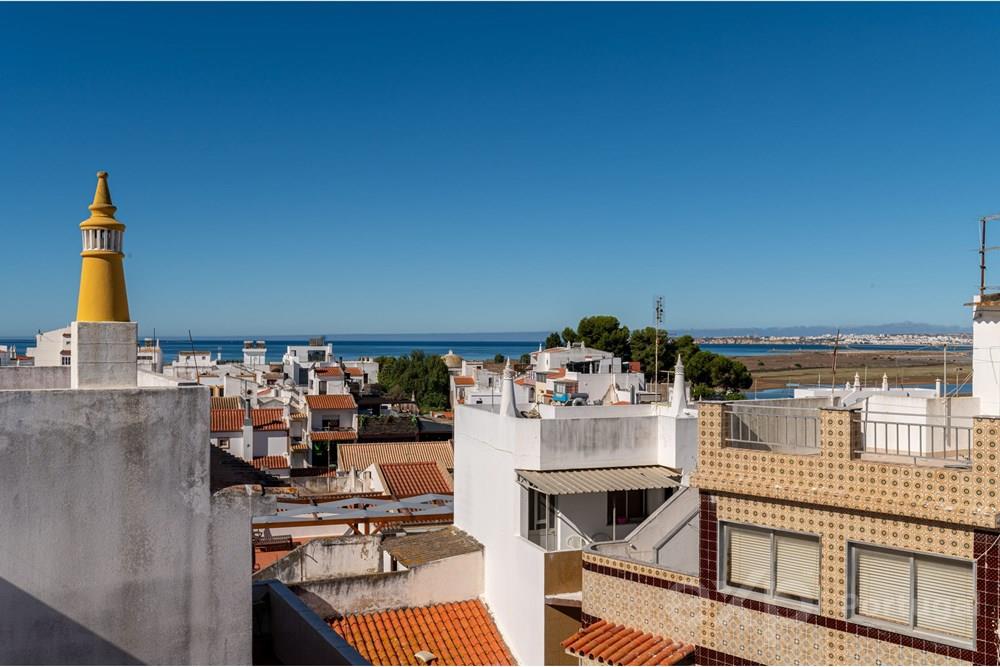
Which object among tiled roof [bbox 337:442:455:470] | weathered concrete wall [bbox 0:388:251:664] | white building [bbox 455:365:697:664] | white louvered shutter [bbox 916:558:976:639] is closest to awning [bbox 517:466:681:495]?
white building [bbox 455:365:697:664]

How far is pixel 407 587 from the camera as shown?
54.6 feet

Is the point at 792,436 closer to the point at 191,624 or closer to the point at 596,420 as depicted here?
the point at 596,420

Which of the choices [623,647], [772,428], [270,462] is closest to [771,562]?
[772,428]

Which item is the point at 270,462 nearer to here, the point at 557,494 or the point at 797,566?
the point at 557,494

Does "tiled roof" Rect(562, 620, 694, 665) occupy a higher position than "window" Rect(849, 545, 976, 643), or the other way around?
"window" Rect(849, 545, 976, 643)

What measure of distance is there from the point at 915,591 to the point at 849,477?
4.58ft

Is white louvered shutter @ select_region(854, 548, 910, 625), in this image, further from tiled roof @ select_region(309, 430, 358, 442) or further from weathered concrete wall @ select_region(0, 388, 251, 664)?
tiled roof @ select_region(309, 430, 358, 442)

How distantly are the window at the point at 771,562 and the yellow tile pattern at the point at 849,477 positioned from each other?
0.56 m

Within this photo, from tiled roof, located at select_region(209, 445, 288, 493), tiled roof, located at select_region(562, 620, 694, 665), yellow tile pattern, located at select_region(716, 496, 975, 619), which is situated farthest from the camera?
tiled roof, located at select_region(562, 620, 694, 665)

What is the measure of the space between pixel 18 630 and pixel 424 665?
8797 mm

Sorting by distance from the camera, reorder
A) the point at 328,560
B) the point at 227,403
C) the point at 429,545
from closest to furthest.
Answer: the point at 328,560 → the point at 429,545 → the point at 227,403

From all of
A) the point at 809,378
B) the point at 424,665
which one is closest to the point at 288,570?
the point at 424,665

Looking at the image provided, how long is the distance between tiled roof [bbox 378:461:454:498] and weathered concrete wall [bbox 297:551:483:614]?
388 inches

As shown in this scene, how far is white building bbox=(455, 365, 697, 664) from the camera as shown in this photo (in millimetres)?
14609
